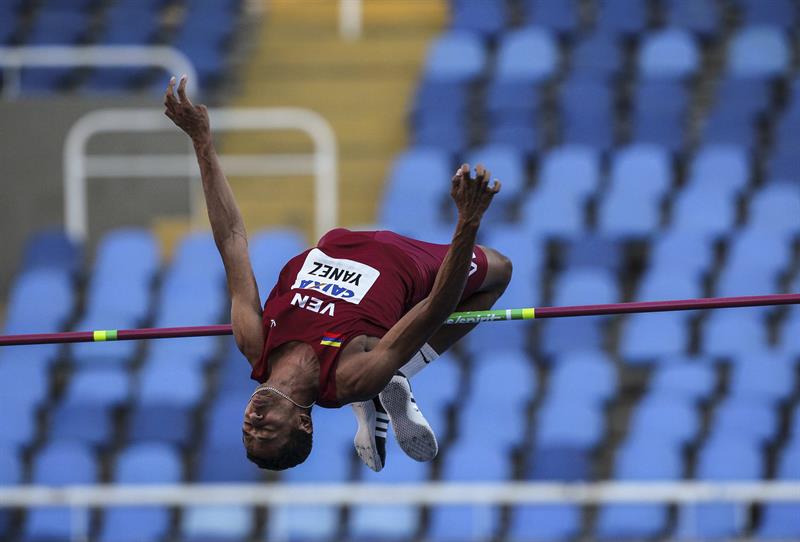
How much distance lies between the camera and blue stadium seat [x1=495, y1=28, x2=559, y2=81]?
13930mm

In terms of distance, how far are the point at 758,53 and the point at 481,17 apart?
263cm

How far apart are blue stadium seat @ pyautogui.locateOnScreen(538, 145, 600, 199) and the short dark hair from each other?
6645mm

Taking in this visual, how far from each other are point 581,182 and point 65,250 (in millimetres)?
4278

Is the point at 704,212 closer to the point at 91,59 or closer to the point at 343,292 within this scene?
the point at 91,59

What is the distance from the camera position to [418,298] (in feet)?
21.5

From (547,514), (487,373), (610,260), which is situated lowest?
(547,514)

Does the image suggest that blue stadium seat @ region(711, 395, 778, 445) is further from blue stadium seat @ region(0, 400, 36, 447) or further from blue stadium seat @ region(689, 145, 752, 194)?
blue stadium seat @ region(0, 400, 36, 447)

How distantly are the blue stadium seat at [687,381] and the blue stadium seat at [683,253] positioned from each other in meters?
0.84

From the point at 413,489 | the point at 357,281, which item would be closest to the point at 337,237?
the point at 357,281

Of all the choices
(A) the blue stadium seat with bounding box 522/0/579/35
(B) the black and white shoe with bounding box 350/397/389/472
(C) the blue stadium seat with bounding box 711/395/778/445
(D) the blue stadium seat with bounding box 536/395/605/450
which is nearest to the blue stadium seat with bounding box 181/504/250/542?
(D) the blue stadium seat with bounding box 536/395/605/450

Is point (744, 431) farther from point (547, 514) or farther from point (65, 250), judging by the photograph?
point (65, 250)

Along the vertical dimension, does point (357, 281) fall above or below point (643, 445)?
above

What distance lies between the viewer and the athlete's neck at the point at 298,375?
615 cm

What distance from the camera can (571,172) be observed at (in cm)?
1264
